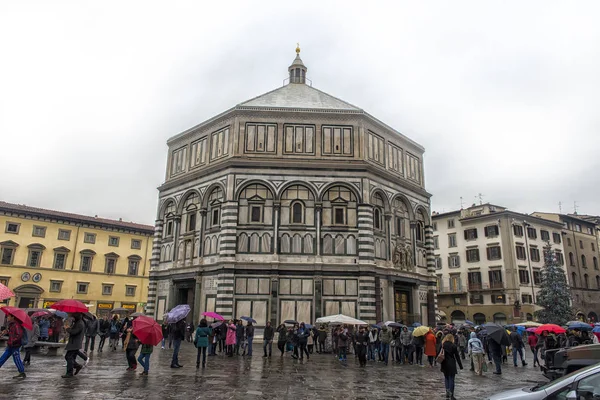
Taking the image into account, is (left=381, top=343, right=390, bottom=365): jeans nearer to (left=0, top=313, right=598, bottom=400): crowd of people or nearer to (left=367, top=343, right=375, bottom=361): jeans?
(left=0, top=313, right=598, bottom=400): crowd of people

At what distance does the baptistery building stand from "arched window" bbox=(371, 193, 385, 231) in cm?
13

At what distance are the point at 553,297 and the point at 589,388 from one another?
40.6 m

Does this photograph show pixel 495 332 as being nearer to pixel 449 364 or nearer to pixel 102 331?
pixel 449 364

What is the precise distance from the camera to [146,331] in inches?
458

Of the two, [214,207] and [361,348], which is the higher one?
[214,207]

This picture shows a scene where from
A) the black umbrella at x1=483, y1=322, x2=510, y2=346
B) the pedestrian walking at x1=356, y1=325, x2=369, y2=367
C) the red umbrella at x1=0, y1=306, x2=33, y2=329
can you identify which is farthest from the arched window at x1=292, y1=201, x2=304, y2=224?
the red umbrella at x1=0, y1=306, x2=33, y2=329

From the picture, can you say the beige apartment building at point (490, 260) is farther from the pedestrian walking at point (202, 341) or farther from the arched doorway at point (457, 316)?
the pedestrian walking at point (202, 341)

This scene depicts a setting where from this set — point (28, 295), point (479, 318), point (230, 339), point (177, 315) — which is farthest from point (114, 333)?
point (479, 318)

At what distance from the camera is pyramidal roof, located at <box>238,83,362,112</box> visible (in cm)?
3020

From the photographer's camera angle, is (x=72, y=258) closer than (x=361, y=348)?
No

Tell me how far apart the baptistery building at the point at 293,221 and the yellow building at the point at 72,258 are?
19365 millimetres

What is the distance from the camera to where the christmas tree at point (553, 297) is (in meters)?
40.6

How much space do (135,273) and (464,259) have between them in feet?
120

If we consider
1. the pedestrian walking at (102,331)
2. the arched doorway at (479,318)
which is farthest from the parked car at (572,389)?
the arched doorway at (479,318)
